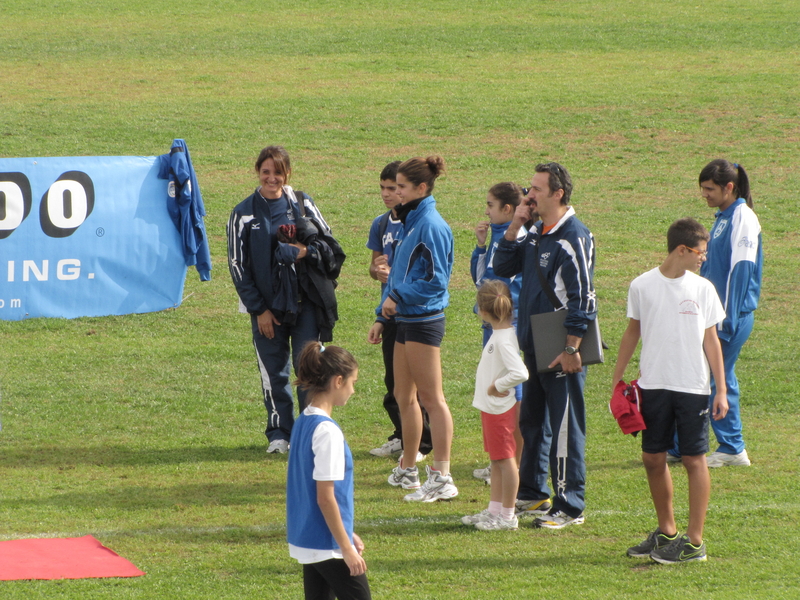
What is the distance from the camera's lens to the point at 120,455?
709cm

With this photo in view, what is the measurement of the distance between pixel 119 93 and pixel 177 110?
2284 millimetres

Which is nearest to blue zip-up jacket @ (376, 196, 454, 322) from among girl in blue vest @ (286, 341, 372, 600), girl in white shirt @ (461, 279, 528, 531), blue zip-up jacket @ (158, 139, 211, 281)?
girl in white shirt @ (461, 279, 528, 531)

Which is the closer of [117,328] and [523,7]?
[117,328]

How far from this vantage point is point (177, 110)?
2178 centimetres

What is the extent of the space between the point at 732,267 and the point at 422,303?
2.13 m

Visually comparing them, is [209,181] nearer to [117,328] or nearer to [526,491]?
[117,328]

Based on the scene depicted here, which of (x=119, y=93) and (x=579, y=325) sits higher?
(x=119, y=93)

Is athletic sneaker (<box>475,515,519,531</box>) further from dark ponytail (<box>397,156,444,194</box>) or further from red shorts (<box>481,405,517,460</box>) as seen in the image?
dark ponytail (<box>397,156,444,194</box>)

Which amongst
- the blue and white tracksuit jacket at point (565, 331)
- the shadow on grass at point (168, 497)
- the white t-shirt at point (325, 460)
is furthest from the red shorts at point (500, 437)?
the white t-shirt at point (325, 460)

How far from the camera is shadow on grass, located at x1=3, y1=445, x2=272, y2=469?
6.93 meters

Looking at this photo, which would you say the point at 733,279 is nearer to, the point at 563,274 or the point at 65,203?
the point at 563,274

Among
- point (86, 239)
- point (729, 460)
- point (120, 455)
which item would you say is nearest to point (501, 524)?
point (729, 460)

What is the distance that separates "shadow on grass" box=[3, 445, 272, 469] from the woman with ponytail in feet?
10.2

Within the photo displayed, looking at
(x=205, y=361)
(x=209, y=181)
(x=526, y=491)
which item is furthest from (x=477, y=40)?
(x=526, y=491)
